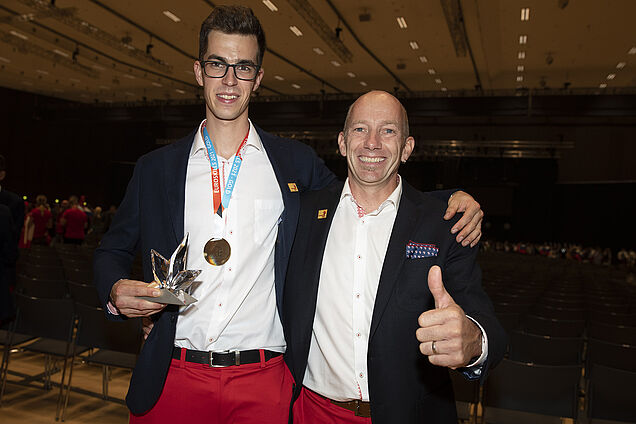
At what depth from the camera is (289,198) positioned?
79.9 inches

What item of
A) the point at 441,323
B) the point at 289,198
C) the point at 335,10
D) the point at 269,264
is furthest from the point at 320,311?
the point at 335,10

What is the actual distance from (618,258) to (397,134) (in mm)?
27284

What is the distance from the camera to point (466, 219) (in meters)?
1.85

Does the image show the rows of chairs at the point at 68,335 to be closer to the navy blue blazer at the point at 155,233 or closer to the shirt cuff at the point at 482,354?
the navy blue blazer at the point at 155,233

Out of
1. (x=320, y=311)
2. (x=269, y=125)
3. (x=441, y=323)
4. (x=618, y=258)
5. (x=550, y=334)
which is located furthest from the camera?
(x=618, y=258)

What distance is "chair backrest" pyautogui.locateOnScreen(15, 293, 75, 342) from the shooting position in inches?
168

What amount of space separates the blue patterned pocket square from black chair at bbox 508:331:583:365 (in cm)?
284

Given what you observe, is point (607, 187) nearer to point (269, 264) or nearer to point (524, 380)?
point (524, 380)

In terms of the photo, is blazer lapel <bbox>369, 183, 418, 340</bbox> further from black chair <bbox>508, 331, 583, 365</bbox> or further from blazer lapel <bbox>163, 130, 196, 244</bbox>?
black chair <bbox>508, 331, 583, 365</bbox>

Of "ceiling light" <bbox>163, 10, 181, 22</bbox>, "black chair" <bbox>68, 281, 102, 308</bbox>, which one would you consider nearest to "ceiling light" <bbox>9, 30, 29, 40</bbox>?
"ceiling light" <bbox>163, 10, 181, 22</bbox>

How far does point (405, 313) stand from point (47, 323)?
3.73 metres

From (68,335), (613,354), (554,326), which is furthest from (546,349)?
(68,335)

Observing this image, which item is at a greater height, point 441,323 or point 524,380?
point 441,323

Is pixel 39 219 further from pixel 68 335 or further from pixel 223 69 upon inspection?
pixel 223 69
